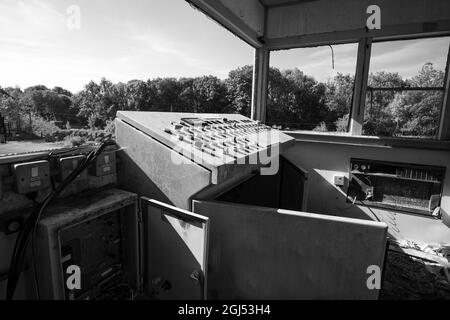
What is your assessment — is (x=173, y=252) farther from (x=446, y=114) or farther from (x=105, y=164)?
(x=446, y=114)

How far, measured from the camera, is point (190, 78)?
801 inches

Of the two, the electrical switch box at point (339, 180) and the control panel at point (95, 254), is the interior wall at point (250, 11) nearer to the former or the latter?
the electrical switch box at point (339, 180)

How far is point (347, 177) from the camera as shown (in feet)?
12.9

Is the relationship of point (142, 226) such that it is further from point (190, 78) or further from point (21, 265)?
point (190, 78)

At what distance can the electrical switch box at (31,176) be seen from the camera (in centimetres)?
145

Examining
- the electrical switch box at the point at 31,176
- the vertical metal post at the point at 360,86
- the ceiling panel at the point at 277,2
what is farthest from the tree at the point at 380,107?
the electrical switch box at the point at 31,176

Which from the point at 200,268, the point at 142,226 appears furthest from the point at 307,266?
the point at 142,226

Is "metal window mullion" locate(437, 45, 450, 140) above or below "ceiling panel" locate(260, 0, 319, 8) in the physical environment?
below

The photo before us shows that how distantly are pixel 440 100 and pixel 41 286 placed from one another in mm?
5004

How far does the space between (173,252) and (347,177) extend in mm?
3188

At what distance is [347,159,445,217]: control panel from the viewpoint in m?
3.47

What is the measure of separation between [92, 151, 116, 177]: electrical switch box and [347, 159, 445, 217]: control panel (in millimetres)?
3467

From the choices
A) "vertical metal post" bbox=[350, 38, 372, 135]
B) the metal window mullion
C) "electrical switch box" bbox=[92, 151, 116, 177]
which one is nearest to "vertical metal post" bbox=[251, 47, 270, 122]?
"vertical metal post" bbox=[350, 38, 372, 135]

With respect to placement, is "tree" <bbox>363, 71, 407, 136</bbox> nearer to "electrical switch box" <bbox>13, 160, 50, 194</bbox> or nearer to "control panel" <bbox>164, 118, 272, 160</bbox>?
"control panel" <bbox>164, 118, 272, 160</bbox>
